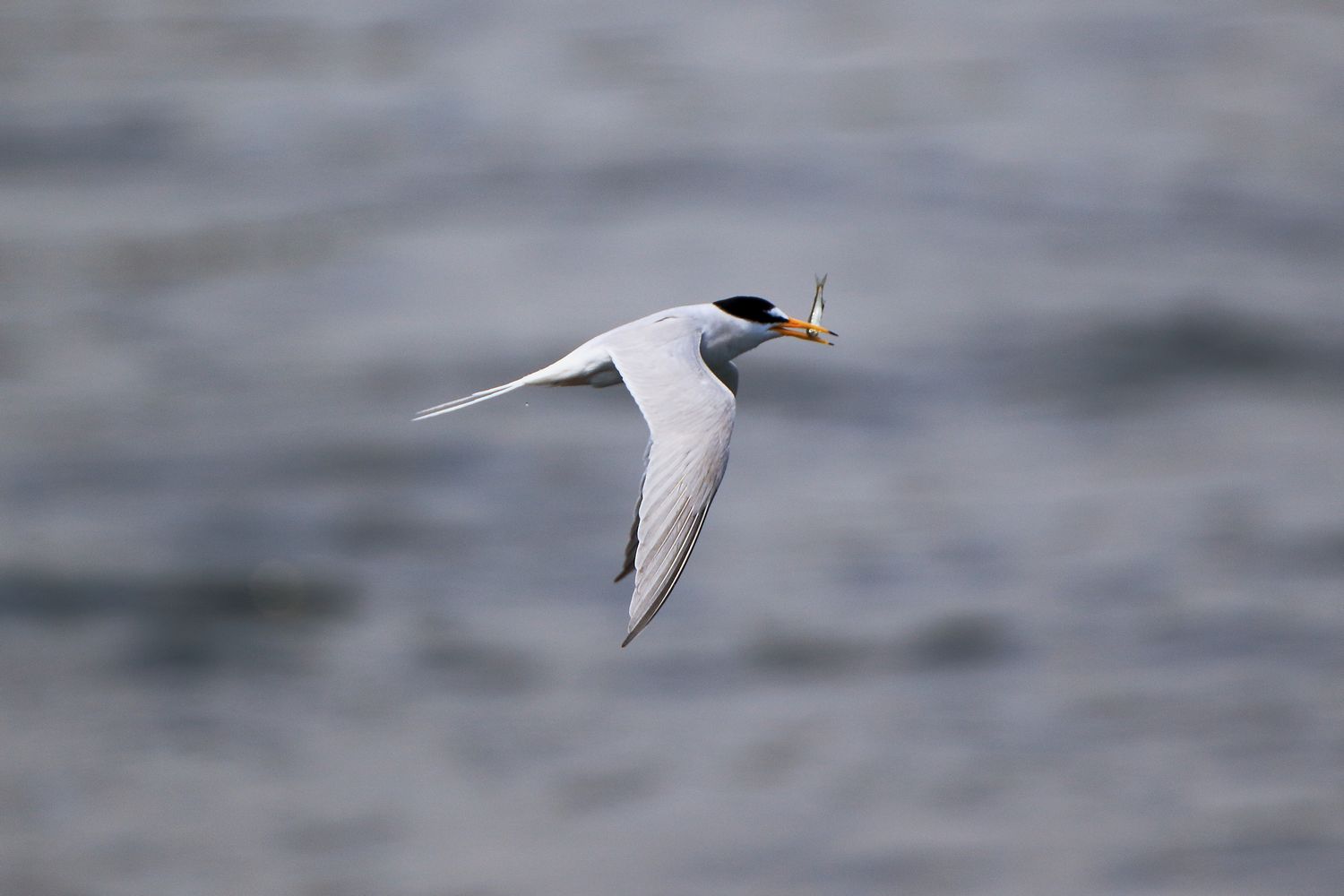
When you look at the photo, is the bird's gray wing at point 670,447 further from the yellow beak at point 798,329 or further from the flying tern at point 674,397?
the yellow beak at point 798,329

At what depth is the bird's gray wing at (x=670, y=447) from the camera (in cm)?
559

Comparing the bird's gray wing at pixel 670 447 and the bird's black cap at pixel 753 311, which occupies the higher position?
the bird's black cap at pixel 753 311

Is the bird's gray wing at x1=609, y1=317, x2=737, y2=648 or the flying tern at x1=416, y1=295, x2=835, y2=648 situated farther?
the flying tern at x1=416, y1=295, x2=835, y2=648

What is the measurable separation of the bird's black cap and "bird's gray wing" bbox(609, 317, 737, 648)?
55 cm

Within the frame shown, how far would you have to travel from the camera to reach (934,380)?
3812 cm

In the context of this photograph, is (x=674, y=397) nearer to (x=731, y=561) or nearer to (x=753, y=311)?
(x=753, y=311)

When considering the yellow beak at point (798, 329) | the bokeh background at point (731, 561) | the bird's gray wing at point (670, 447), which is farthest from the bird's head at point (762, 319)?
the bokeh background at point (731, 561)

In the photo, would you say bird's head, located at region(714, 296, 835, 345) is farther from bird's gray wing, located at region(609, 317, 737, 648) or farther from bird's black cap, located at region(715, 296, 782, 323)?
bird's gray wing, located at region(609, 317, 737, 648)

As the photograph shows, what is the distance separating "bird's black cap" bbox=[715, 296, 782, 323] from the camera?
754 cm

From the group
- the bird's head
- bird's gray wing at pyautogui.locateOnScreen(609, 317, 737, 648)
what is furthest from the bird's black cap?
bird's gray wing at pyautogui.locateOnScreen(609, 317, 737, 648)

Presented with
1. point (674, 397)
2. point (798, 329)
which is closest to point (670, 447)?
point (674, 397)

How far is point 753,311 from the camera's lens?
7566 mm

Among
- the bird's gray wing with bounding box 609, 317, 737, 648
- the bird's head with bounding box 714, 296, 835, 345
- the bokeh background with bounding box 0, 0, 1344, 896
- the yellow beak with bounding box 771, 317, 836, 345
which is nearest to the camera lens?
the bird's gray wing with bounding box 609, 317, 737, 648

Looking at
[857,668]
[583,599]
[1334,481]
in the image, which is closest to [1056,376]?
[1334,481]
